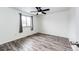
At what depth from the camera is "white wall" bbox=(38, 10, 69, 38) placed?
4938mm

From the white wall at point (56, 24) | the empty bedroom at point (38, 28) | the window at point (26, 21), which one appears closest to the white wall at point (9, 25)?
the empty bedroom at point (38, 28)

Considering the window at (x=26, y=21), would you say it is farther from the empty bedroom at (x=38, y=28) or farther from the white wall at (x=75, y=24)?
the white wall at (x=75, y=24)

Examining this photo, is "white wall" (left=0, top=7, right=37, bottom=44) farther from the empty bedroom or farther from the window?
the window

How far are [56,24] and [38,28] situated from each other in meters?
2.21

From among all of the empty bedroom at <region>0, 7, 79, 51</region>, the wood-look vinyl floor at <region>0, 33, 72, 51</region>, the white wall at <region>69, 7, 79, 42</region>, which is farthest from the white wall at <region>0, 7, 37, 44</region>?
the white wall at <region>69, 7, 79, 42</region>

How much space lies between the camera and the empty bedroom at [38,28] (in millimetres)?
2997

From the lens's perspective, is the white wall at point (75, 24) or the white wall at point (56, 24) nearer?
the white wall at point (75, 24)

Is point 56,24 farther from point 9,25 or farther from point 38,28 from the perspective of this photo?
point 9,25

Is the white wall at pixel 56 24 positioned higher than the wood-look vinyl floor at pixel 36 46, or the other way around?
the white wall at pixel 56 24

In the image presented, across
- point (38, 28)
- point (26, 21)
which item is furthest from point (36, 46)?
Result: point (38, 28)

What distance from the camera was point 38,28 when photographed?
22.7 feet
